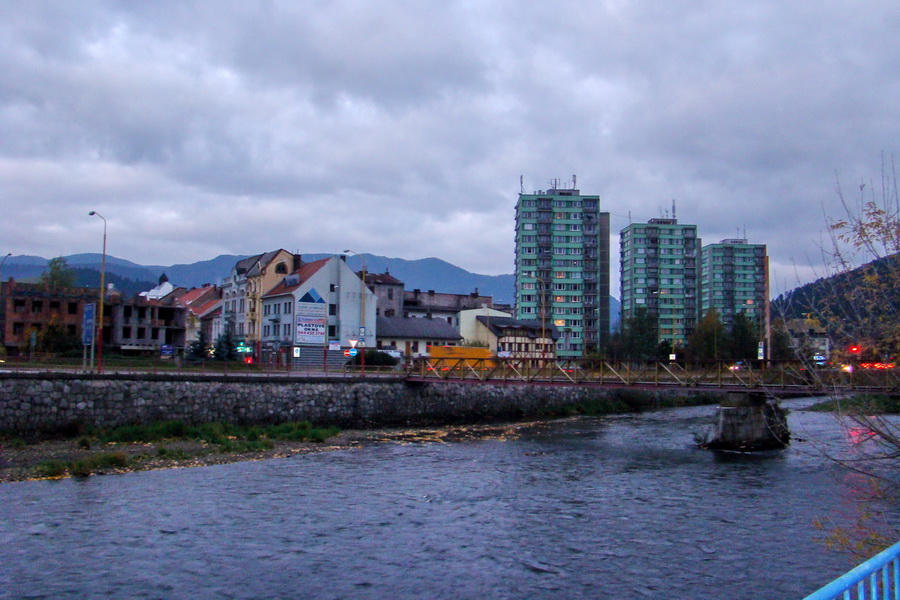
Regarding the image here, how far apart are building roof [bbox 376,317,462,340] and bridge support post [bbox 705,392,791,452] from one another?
64251 millimetres

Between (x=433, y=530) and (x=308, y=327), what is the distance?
65.5 meters

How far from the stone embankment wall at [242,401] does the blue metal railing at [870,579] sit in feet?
124

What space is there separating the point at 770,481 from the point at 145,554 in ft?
68.3

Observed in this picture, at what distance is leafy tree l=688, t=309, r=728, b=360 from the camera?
325 ft

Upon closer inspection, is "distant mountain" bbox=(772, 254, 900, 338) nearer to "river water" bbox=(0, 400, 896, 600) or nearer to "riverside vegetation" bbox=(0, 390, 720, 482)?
"river water" bbox=(0, 400, 896, 600)

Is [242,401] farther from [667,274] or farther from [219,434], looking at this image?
[667,274]

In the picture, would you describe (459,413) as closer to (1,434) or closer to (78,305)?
(1,434)

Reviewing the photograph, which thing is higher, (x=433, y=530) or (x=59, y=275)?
(x=59, y=275)

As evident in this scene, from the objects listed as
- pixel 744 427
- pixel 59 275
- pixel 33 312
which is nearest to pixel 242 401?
pixel 744 427

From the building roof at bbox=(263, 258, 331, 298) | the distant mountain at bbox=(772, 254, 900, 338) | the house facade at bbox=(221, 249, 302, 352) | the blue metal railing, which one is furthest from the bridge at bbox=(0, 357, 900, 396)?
the house facade at bbox=(221, 249, 302, 352)

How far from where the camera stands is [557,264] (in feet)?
448

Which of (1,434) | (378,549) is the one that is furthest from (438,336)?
(378,549)

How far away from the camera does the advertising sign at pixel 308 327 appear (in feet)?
274

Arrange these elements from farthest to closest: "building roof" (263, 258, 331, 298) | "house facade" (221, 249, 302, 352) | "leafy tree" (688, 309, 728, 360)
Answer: "leafy tree" (688, 309, 728, 360), "house facade" (221, 249, 302, 352), "building roof" (263, 258, 331, 298)
